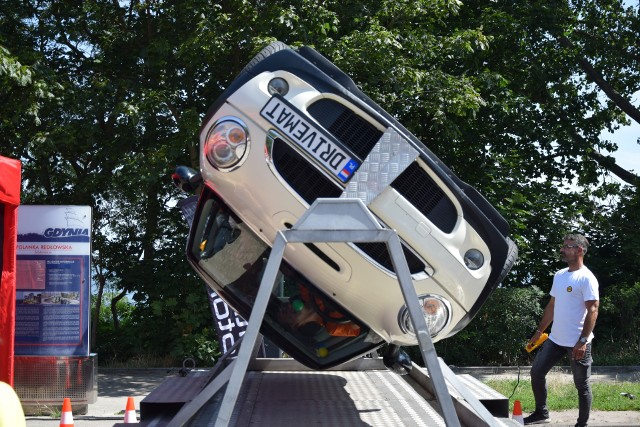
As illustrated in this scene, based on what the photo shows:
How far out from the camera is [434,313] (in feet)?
17.2

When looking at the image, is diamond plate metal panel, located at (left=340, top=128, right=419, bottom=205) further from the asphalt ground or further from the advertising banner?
the advertising banner

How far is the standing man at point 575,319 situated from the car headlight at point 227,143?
4.65 metres

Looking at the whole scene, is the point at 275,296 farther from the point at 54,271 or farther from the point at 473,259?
the point at 54,271

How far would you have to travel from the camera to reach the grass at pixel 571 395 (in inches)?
442

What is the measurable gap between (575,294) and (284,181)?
4585mm

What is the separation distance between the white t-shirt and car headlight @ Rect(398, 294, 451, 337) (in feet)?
13.1

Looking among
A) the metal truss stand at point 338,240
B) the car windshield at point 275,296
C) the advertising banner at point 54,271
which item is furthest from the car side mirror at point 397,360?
the advertising banner at point 54,271

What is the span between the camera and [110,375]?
15.3 metres

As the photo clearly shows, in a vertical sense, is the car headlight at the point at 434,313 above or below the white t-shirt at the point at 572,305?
below

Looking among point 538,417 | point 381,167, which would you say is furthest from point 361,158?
point 538,417

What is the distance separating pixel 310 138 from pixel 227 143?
1.71 feet

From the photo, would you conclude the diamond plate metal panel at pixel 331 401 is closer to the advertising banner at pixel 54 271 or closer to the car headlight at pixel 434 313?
the car headlight at pixel 434 313

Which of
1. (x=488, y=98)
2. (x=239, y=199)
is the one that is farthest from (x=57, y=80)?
(x=239, y=199)


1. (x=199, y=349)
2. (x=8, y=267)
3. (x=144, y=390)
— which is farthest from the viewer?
(x=199, y=349)
